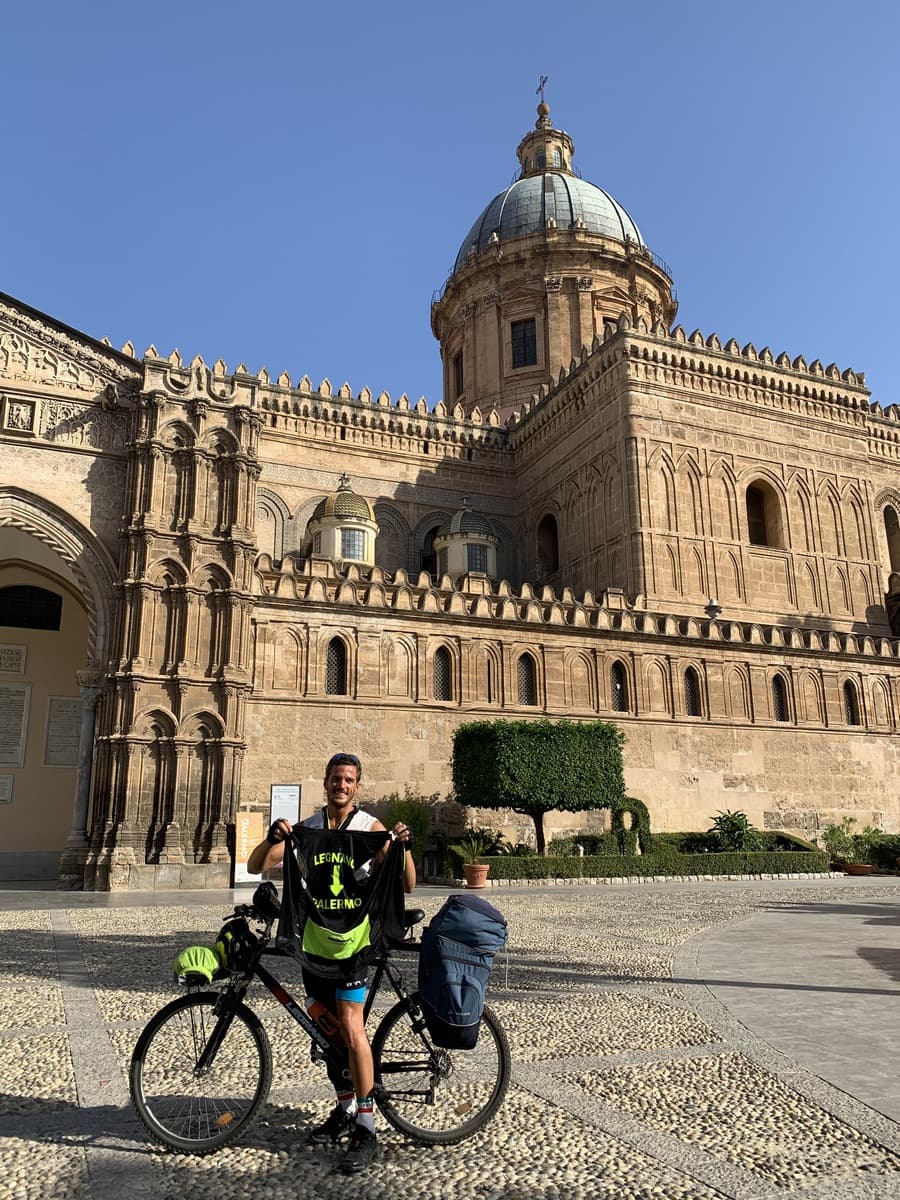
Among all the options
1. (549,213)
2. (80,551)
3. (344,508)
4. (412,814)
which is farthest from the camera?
(549,213)

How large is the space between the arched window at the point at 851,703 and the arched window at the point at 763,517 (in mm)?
6008

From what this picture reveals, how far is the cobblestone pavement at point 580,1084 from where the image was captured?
3.64m

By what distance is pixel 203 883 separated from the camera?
1802 centimetres

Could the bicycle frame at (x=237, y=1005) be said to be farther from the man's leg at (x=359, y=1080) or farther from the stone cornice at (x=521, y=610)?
the stone cornice at (x=521, y=610)

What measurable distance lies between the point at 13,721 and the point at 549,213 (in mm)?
34836

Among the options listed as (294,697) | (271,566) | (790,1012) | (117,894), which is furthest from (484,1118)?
(271,566)

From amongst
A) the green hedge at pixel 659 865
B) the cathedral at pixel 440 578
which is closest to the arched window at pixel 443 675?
the cathedral at pixel 440 578

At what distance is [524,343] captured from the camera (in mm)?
43000

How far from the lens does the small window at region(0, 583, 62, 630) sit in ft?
73.9

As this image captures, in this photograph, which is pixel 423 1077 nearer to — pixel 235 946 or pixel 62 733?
pixel 235 946

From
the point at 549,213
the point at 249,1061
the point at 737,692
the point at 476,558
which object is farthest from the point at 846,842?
the point at 549,213

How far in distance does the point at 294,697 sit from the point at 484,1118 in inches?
690

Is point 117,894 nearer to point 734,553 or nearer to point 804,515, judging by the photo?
point 734,553

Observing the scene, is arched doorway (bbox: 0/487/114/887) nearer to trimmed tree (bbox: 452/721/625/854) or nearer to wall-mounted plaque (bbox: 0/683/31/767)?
wall-mounted plaque (bbox: 0/683/31/767)
